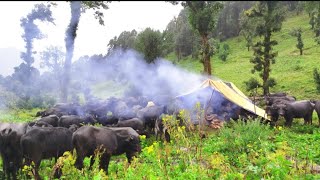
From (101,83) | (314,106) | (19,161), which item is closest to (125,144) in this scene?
(19,161)

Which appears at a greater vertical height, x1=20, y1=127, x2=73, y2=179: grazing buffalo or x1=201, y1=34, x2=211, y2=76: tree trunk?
x1=201, y1=34, x2=211, y2=76: tree trunk

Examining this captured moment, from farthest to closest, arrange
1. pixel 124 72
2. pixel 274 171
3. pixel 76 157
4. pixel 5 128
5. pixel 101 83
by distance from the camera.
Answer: pixel 101 83 → pixel 124 72 → pixel 5 128 → pixel 76 157 → pixel 274 171

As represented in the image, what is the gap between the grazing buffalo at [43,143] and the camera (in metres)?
10.9

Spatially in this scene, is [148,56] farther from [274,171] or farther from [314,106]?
[274,171]

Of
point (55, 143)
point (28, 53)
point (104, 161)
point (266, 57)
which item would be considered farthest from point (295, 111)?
point (28, 53)

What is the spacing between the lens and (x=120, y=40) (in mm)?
68250

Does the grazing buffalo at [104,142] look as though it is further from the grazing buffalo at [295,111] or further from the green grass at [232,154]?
the grazing buffalo at [295,111]

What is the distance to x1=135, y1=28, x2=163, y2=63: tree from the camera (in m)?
44.6

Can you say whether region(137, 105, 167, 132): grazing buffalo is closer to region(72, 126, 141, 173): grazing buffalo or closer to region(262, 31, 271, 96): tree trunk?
region(72, 126, 141, 173): grazing buffalo

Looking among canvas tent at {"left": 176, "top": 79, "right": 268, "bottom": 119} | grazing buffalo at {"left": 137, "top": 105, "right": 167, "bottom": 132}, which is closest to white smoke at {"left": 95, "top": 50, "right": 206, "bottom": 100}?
canvas tent at {"left": 176, "top": 79, "right": 268, "bottom": 119}

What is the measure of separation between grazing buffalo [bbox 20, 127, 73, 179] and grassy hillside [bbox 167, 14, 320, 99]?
944 inches

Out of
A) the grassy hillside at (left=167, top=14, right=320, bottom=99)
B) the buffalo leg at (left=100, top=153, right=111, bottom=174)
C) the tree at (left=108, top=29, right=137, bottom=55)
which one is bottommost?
the buffalo leg at (left=100, top=153, right=111, bottom=174)

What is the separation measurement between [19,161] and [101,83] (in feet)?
152

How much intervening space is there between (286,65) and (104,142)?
136ft
